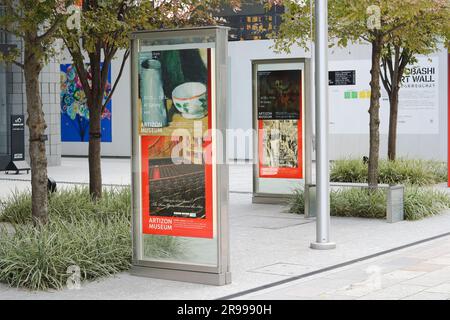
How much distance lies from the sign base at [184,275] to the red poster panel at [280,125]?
742 centimetres

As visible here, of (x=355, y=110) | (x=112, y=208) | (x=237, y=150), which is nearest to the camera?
(x=112, y=208)

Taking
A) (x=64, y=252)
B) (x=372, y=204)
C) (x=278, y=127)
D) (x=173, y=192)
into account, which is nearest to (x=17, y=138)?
(x=278, y=127)

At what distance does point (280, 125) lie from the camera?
16.4 m

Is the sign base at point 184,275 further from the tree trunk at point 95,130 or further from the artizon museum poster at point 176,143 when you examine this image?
the tree trunk at point 95,130

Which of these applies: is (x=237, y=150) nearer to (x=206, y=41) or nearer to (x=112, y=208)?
(x=112, y=208)

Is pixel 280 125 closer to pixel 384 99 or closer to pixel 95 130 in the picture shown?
pixel 95 130

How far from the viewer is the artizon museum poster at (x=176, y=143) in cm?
850

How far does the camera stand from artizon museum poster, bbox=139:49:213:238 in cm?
850

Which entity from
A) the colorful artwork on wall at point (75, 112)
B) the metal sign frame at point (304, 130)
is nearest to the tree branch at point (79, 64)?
the metal sign frame at point (304, 130)

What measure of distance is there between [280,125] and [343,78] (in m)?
10.7

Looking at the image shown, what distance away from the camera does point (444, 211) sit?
14422mm

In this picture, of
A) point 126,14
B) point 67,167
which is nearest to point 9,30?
point 126,14
